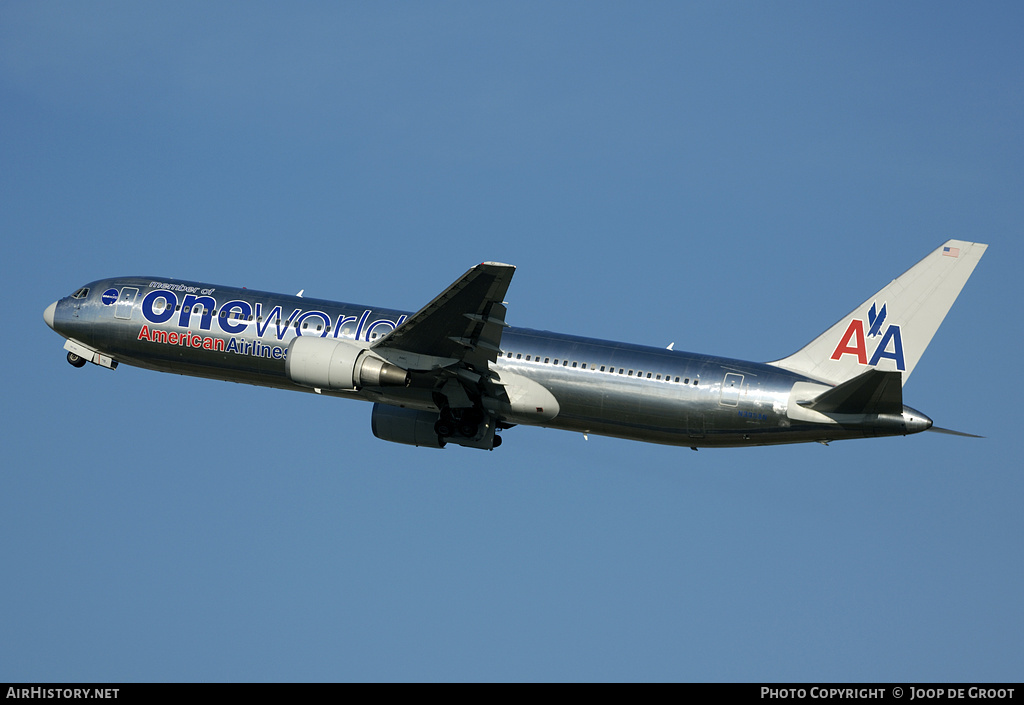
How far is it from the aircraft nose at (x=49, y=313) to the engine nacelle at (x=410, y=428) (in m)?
13.3

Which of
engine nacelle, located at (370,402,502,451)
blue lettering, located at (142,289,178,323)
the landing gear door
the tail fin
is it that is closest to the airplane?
the tail fin

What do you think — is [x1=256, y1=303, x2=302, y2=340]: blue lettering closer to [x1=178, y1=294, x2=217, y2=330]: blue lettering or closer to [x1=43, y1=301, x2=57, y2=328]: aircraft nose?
[x1=178, y1=294, x2=217, y2=330]: blue lettering

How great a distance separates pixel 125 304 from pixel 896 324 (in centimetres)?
2789

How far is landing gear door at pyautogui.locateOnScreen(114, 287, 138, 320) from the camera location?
146 feet

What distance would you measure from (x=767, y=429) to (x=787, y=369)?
8.97 ft

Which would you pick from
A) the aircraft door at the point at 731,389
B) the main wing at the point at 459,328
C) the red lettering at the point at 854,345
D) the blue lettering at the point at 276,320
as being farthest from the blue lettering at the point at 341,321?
the red lettering at the point at 854,345

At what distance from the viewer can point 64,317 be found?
151 ft

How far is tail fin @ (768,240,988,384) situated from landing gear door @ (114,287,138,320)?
24.0m

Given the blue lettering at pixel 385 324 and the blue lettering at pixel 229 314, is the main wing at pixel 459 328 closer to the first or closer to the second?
the blue lettering at pixel 385 324

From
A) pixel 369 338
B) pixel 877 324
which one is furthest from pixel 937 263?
pixel 369 338

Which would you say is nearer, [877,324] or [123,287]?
[877,324]
